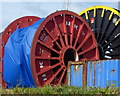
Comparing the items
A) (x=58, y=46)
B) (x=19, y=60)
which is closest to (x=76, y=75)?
(x=58, y=46)

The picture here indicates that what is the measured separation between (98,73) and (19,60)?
4.33 metres

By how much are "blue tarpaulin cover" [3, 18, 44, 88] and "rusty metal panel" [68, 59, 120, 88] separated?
7.45ft

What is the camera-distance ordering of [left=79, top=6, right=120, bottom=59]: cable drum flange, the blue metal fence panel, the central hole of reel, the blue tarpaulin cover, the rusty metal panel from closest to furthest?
1. the rusty metal panel
2. the blue metal fence panel
3. the blue tarpaulin cover
4. the central hole of reel
5. [left=79, top=6, right=120, bottom=59]: cable drum flange

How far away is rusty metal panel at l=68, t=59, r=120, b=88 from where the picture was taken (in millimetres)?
9398

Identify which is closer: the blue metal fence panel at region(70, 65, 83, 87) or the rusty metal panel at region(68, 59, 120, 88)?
the rusty metal panel at region(68, 59, 120, 88)

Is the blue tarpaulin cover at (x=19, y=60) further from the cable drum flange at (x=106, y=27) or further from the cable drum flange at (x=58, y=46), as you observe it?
the cable drum flange at (x=106, y=27)

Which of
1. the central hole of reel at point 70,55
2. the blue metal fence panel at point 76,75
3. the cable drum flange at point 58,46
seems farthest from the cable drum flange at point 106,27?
the blue metal fence panel at point 76,75

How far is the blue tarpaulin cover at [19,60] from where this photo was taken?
484 inches

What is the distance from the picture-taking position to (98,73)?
1033 centimetres

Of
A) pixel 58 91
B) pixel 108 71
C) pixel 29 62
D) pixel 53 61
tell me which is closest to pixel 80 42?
pixel 53 61

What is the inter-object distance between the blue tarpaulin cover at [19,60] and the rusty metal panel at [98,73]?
7.45 ft

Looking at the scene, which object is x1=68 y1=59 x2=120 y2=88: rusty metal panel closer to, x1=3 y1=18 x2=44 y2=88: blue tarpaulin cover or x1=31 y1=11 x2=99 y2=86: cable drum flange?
x1=31 y1=11 x2=99 y2=86: cable drum flange

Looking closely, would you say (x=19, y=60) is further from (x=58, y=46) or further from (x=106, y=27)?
(x=106, y=27)

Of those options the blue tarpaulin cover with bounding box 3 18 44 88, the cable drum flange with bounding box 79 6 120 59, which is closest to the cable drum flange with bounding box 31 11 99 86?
the blue tarpaulin cover with bounding box 3 18 44 88
